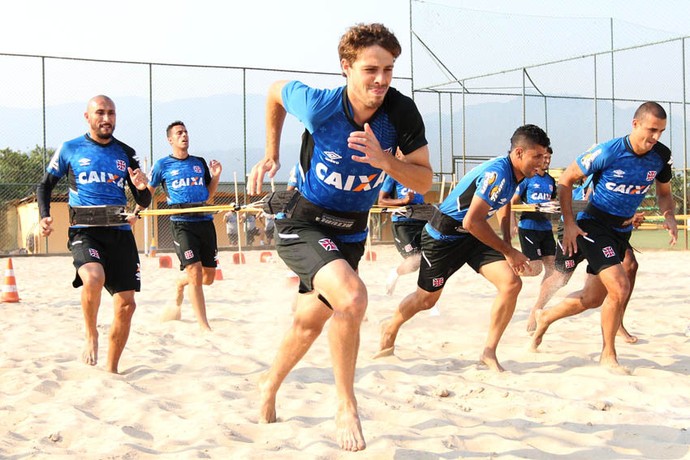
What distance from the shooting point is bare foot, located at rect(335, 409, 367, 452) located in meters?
3.29

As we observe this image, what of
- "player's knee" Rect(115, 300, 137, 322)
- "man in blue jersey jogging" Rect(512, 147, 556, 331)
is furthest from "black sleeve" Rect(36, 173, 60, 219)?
"man in blue jersey jogging" Rect(512, 147, 556, 331)

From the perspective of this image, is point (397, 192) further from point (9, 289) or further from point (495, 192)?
point (9, 289)

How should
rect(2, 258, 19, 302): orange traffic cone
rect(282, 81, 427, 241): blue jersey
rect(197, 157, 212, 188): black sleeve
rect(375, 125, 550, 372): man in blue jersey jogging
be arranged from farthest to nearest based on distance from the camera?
A: 1. rect(2, 258, 19, 302): orange traffic cone
2. rect(197, 157, 212, 188): black sleeve
3. rect(375, 125, 550, 372): man in blue jersey jogging
4. rect(282, 81, 427, 241): blue jersey

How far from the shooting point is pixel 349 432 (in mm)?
3338

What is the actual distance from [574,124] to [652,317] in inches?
658

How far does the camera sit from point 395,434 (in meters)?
3.73

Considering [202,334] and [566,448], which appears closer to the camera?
[566,448]

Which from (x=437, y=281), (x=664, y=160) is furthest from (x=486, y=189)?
(x=664, y=160)

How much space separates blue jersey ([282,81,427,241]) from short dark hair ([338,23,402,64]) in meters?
0.20

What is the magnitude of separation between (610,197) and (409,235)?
312 centimetres

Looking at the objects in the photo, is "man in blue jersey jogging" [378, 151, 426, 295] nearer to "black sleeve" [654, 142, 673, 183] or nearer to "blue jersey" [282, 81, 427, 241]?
"black sleeve" [654, 142, 673, 183]

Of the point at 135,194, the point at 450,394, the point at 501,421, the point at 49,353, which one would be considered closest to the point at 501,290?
the point at 450,394

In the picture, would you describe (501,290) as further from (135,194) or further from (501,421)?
(135,194)

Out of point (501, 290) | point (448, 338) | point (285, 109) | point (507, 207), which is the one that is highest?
point (285, 109)
